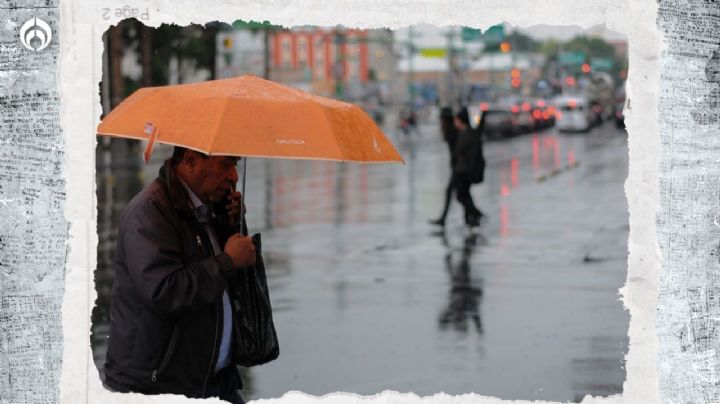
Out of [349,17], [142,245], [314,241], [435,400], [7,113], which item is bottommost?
[314,241]

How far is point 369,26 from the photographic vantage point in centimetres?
531

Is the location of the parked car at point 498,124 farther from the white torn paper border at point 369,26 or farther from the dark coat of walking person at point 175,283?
the dark coat of walking person at point 175,283

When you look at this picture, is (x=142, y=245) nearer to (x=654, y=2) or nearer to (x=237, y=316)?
(x=237, y=316)

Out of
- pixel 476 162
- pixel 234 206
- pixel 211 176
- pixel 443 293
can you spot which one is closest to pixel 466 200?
pixel 476 162

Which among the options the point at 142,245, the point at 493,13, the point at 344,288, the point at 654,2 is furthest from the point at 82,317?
the point at 344,288

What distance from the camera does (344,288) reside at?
1334 cm

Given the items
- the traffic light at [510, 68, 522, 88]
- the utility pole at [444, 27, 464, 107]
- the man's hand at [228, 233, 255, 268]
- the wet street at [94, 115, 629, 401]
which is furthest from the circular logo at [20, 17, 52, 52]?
the traffic light at [510, 68, 522, 88]

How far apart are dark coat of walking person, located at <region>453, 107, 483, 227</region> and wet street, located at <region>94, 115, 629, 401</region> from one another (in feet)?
1.15

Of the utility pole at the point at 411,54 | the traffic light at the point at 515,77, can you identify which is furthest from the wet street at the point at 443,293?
the traffic light at the point at 515,77

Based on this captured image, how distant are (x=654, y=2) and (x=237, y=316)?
1.94 meters

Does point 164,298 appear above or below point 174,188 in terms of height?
below

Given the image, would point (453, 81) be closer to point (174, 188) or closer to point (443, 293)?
point (443, 293)

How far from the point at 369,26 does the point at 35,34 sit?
1250 millimetres

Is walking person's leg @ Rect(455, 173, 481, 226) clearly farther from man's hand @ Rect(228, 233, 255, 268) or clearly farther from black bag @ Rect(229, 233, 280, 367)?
man's hand @ Rect(228, 233, 255, 268)
